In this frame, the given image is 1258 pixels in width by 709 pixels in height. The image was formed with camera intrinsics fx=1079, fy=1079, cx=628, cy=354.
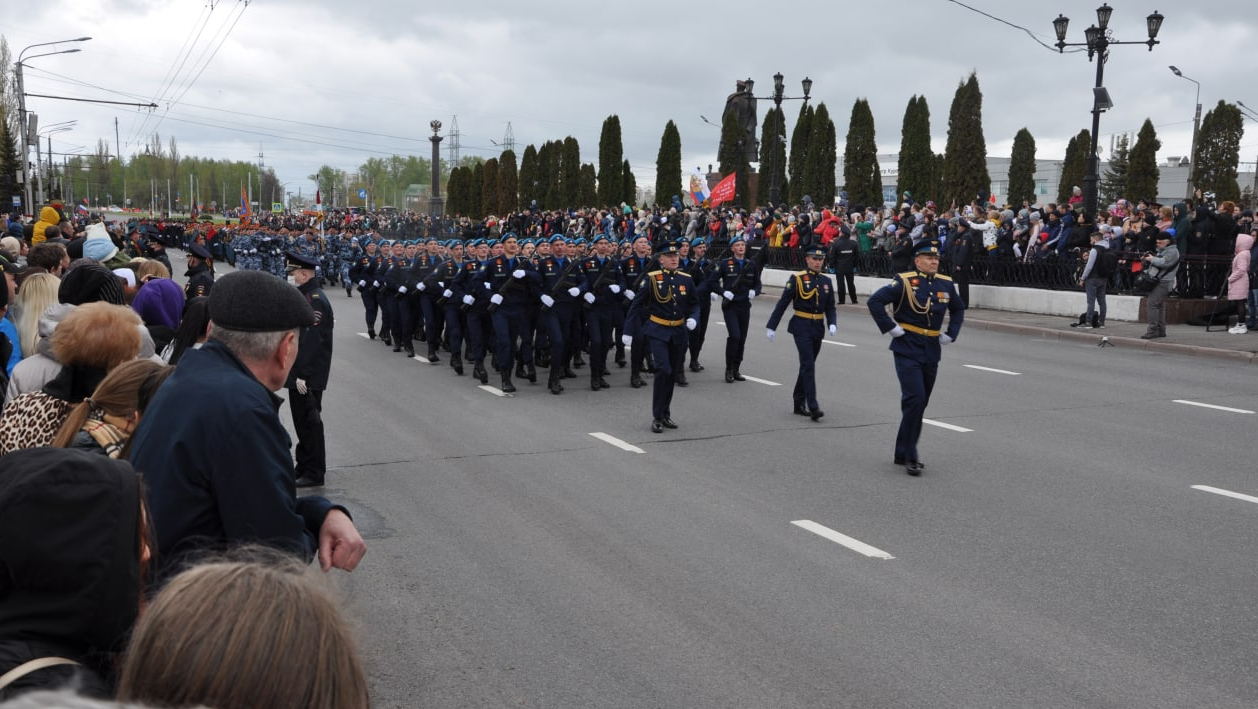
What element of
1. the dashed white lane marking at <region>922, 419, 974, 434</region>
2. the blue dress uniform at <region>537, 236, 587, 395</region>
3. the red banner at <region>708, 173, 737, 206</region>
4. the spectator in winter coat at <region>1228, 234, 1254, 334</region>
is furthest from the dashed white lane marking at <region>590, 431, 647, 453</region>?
the red banner at <region>708, 173, 737, 206</region>

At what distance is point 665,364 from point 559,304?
3.77 metres

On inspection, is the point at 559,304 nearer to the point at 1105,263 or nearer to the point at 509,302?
the point at 509,302

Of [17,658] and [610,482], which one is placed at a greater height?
[17,658]

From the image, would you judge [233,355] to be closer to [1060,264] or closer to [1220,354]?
[1220,354]

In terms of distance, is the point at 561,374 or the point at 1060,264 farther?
the point at 1060,264

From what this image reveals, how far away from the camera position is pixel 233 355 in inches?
122

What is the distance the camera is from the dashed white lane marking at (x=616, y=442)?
1002cm

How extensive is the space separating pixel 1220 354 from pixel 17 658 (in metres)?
18.0

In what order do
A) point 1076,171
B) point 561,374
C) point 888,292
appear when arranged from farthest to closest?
point 1076,171 < point 561,374 < point 888,292

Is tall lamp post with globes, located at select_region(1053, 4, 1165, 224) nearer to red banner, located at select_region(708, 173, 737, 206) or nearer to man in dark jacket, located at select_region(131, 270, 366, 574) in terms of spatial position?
red banner, located at select_region(708, 173, 737, 206)

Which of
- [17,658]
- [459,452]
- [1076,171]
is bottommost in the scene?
[459,452]

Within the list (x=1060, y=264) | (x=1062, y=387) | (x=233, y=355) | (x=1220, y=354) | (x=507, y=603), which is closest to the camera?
(x=233, y=355)

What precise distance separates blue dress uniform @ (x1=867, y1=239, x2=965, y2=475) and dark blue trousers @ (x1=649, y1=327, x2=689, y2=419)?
248cm

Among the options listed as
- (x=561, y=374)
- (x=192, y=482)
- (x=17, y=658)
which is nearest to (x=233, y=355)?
(x=192, y=482)
